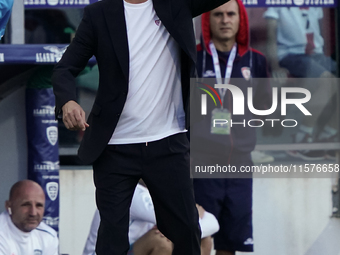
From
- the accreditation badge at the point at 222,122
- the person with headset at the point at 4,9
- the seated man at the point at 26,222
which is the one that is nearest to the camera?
the person with headset at the point at 4,9

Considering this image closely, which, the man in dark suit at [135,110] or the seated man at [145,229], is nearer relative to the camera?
the man in dark suit at [135,110]

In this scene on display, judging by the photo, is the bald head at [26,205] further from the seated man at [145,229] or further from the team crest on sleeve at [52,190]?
the seated man at [145,229]

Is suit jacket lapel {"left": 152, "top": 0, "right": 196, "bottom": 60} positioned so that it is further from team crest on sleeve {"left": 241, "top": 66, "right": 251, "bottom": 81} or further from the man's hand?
team crest on sleeve {"left": 241, "top": 66, "right": 251, "bottom": 81}

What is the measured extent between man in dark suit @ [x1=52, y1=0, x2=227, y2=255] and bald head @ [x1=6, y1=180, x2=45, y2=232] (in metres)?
1.41

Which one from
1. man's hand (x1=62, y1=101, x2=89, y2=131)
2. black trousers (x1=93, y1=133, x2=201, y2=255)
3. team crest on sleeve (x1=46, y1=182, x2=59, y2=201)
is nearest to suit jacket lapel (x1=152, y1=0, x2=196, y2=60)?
black trousers (x1=93, y1=133, x2=201, y2=255)

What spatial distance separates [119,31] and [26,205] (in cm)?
178

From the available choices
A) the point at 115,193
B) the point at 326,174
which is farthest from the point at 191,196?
the point at 326,174

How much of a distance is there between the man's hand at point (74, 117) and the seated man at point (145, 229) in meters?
1.70

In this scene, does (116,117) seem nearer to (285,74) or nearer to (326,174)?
(326,174)

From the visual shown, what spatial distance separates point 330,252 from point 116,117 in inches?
110

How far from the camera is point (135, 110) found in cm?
268

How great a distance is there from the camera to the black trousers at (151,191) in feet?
8.70

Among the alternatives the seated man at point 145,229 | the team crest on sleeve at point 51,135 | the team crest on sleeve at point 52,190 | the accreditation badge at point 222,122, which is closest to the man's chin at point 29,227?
the team crest on sleeve at point 52,190

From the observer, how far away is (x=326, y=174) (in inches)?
229
